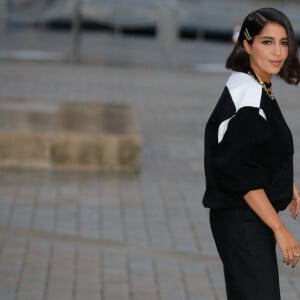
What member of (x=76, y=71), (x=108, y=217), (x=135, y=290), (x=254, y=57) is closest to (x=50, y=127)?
(x=108, y=217)

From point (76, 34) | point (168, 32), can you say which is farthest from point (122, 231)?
point (76, 34)

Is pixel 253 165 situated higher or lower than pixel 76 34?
higher

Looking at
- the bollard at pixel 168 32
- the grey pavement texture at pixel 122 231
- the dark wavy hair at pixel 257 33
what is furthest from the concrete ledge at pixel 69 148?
the bollard at pixel 168 32

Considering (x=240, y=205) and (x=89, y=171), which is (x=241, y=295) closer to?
(x=240, y=205)

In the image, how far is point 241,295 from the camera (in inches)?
159

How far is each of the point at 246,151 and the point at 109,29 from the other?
63.1 feet

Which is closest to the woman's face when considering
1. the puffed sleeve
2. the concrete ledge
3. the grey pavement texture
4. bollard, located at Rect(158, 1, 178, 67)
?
the puffed sleeve

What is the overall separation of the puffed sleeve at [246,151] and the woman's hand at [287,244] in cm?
18

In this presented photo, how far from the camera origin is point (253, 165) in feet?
12.9

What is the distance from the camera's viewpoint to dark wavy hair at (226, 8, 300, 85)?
402 centimetres

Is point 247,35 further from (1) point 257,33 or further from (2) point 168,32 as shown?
(2) point 168,32

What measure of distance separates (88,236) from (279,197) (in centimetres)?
352

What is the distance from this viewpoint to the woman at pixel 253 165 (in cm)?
392

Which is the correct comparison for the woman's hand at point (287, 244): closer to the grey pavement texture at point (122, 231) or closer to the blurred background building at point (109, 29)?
the grey pavement texture at point (122, 231)
